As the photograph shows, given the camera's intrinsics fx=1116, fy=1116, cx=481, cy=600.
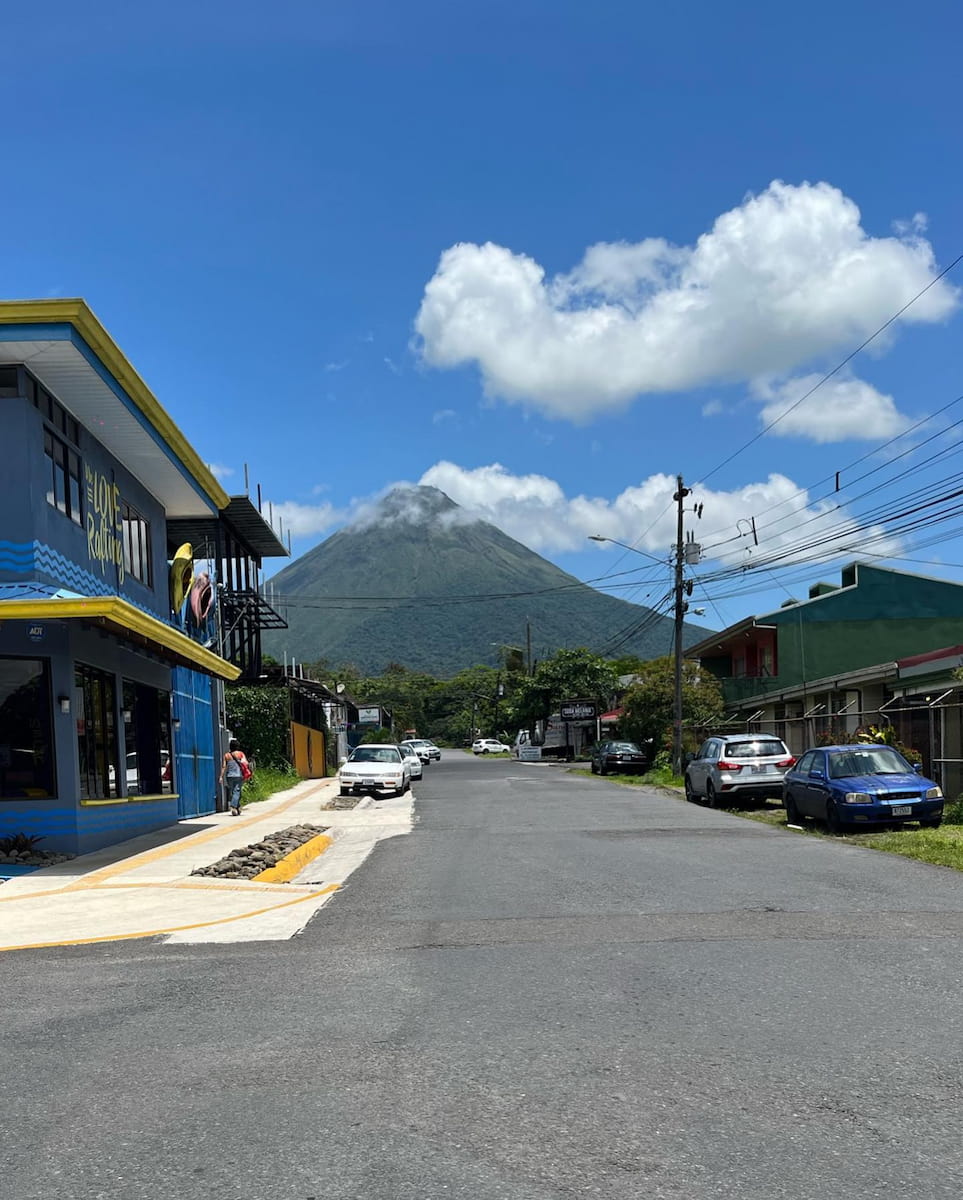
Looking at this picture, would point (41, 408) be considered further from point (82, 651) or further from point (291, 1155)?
point (291, 1155)

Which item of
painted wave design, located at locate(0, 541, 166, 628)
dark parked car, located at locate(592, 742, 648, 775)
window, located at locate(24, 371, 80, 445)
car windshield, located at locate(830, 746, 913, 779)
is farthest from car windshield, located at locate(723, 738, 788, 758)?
dark parked car, located at locate(592, 742, 648, 775)

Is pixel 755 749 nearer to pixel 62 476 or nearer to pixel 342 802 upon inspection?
pixel 342 802

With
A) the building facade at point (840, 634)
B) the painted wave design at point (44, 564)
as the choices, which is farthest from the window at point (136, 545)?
the building facade at point (840, 634)

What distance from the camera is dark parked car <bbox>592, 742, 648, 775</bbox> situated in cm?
4447

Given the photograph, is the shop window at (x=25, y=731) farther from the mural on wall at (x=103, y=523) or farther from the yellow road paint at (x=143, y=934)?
the yellow road paint at (x=143, y=934)

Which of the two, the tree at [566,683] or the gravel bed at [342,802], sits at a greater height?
the tree at [566,683]

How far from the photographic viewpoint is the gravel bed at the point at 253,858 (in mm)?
13016

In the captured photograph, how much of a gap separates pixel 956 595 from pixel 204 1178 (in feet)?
141

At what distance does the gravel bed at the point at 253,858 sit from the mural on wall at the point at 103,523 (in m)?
5.32

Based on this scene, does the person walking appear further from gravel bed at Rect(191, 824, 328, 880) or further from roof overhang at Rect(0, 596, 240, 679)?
gravel bed at Rect(191, 824, 328, 880)

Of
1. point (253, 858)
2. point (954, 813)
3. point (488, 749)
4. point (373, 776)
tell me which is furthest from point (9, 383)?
point (488, 749)

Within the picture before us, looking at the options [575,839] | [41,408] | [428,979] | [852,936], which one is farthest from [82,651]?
[852,936]

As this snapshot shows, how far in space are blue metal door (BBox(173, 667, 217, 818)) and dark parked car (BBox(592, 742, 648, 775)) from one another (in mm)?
21502

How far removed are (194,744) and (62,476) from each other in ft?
31.9
